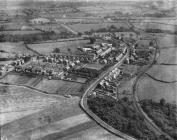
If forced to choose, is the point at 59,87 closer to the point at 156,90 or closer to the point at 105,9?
the point at 156,90

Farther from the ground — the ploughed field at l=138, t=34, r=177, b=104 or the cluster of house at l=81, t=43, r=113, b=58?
the cluster of house at l=81, t=43, r=113, b=58

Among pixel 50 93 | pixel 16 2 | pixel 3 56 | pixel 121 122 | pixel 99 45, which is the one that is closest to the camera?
pixel 121 122

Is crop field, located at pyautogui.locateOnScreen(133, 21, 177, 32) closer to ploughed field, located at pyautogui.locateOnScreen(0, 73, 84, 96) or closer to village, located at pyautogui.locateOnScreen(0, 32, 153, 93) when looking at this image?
village, located at pyautogui.locateOnScreen(0, 32, 153, 93)

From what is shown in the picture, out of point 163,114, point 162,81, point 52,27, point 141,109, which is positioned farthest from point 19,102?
point 52,27

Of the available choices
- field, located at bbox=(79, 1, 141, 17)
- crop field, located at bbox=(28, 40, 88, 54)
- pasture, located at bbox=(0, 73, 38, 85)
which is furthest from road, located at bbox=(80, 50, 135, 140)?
field, located at bbox=(79, 1, 141, 17)

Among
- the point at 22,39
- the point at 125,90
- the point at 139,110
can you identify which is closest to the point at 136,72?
the point at 125,90

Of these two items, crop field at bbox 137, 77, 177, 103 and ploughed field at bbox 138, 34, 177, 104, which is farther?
ploughed field at bbox 138, 34, 177, 104

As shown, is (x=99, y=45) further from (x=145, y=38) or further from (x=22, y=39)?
(x=22, y=39)
